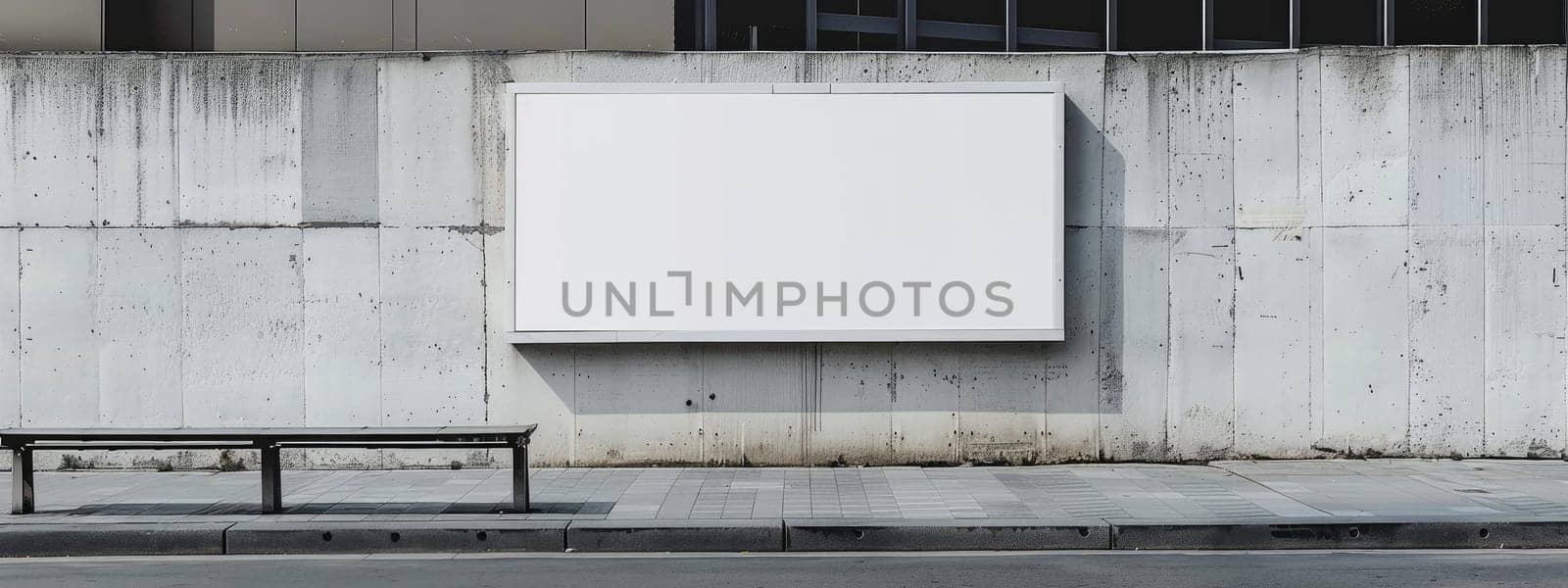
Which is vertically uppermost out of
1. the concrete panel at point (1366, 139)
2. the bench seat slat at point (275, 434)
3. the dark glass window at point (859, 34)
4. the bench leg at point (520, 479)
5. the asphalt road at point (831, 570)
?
the dark glass window at point (859, 34)

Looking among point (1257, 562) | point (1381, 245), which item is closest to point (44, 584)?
point (1257, 562)

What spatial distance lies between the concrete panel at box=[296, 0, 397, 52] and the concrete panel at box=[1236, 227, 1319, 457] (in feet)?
25.7

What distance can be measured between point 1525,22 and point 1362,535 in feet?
22.1

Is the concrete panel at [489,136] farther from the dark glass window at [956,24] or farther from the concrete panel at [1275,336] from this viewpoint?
the concrete panel at [1275,336]

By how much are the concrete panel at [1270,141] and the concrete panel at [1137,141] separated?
64 cm

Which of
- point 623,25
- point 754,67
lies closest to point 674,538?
point 754,67

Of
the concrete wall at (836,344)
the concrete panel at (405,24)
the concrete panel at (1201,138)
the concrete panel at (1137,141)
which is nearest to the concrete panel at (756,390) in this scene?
the concrete wall at (836,344)

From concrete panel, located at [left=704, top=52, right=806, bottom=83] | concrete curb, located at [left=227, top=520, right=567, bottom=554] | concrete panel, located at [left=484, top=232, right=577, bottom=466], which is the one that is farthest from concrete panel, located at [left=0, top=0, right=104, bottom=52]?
concrete curb, located at [left=227, top=520, right=567, bottom=554]

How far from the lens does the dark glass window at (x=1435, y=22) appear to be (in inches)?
498

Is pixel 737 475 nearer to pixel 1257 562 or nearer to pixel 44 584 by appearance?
pixel 1257 562

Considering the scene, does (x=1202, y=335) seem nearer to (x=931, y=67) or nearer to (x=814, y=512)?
(x=931, y=67)

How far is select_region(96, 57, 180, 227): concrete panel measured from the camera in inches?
459

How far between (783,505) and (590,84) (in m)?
4.21

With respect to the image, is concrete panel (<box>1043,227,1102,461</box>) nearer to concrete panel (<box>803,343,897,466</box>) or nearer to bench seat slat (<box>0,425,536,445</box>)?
concrete panel (<box>803,343,897,466</box>)
